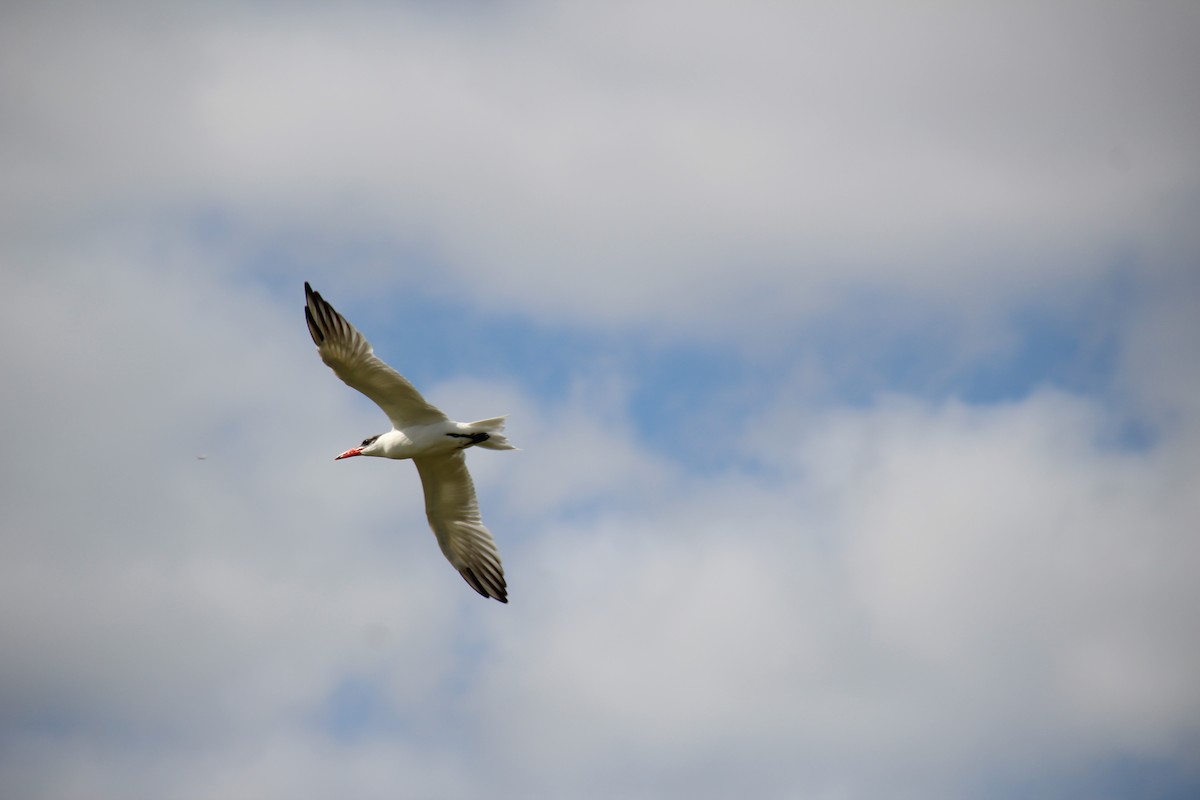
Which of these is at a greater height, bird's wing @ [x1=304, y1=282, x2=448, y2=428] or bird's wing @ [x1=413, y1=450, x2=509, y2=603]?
bird's wing @ [x1=304, y1=282, x2=448, y2=428]

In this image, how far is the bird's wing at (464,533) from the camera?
2550 cm

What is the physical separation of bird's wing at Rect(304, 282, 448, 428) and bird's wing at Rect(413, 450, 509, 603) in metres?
2.62

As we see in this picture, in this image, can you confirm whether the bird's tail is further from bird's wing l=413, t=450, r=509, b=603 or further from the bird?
bird's wing l=413, t=450, r=509, b=603

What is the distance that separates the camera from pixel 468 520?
25.9 meters

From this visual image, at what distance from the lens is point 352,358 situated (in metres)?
22.4

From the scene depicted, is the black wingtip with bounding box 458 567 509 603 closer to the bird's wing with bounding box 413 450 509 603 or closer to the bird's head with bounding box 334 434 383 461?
the bird's wing with bounding box 413 450 509 603

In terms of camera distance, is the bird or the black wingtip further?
the black wingtip

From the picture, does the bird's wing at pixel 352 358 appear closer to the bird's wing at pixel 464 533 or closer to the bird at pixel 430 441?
the bird at pixel 430 441

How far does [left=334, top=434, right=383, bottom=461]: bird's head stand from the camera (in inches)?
946

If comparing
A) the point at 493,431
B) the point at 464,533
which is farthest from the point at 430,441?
the point at 464,533

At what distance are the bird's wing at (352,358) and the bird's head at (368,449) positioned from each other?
1094mm

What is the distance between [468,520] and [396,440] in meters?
2.81

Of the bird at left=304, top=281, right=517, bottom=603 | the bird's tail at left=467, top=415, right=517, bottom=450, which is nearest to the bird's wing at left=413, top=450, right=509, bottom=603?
the bird at left=304, top=281, right=517, bottom=603

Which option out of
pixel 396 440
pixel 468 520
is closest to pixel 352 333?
pixel 396 440
